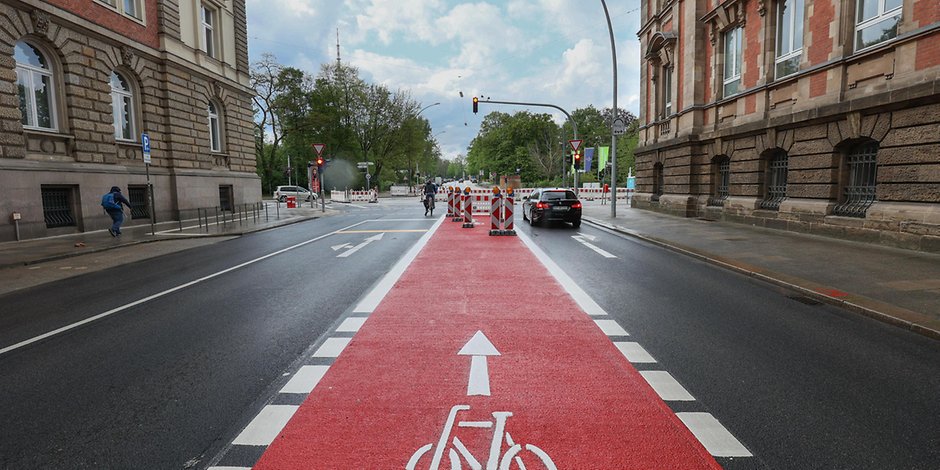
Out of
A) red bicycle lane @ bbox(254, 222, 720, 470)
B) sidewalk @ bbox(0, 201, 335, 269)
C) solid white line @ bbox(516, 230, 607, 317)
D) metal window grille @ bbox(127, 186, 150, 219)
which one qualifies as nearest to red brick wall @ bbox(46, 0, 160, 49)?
metal window grille @ bbox(127, 186, 150, 219)

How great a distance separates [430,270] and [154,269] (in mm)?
6055

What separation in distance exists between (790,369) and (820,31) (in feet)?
45.2

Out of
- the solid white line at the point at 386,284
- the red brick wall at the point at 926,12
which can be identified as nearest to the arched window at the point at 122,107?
the solid white line at the point at 386,284

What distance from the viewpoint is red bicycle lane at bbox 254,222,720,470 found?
9.65 ft

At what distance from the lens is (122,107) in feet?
65.6

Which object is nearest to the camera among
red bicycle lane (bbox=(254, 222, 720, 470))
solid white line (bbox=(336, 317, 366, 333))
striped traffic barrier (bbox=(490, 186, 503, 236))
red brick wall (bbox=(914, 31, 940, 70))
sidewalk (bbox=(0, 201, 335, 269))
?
red bicycle lane (bbox=(254, 222, 720, 470))

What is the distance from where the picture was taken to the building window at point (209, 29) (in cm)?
2581

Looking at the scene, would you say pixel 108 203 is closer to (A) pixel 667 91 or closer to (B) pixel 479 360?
(B) pixel 479 360

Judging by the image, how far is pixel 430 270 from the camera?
9367mm

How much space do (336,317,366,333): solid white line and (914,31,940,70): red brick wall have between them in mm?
13055

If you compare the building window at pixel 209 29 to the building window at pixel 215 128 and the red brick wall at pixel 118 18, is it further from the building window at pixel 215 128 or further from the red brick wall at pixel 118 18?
the red brick wall at pixel 118 18

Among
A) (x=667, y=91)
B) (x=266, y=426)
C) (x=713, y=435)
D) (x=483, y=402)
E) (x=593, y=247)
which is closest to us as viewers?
(x=713, y=435)

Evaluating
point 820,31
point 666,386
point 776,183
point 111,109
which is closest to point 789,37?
point 820,31

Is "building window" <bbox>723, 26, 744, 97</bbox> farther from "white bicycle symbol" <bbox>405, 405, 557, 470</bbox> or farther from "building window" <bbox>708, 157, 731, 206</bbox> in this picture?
"white bicycle symbol" <bbox>405, 405, 557, 470</bbox>
